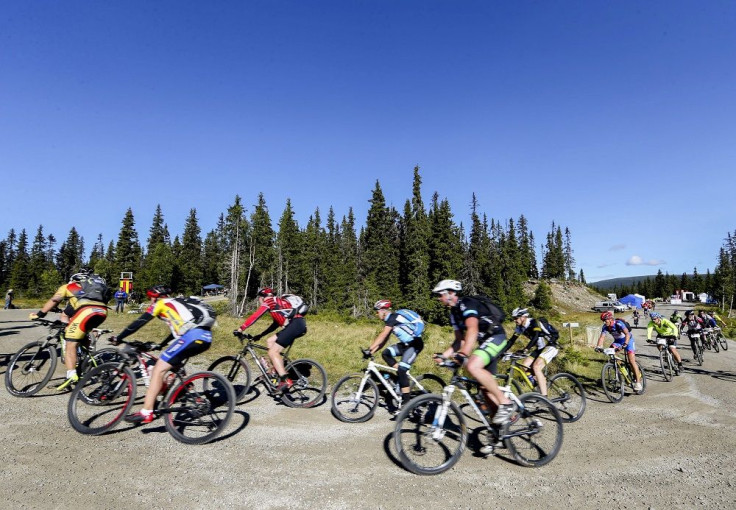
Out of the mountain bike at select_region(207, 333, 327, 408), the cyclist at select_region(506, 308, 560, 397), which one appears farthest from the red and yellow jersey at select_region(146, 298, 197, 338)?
the cyclist at select_region(506, 308, 560, 397)

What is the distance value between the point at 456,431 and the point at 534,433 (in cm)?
121

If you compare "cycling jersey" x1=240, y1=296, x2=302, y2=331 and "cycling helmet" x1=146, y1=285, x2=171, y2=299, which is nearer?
"cycling helmet" x1=146, y1=285, x2=171, y2=299

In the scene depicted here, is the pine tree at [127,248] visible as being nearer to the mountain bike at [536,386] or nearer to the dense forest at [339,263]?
the dense forest at [339,263]

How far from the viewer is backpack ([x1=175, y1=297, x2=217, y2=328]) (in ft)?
19.1

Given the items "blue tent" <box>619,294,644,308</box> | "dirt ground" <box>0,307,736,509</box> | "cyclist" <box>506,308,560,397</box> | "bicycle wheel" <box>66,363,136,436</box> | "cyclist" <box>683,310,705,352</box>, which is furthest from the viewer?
"blue tent" <box>619,294,644,308</box>

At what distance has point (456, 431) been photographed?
17.0 feet

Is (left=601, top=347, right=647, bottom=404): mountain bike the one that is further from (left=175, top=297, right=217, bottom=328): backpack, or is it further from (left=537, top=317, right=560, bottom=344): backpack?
(left=175, top=297, right=217, bottom=328): backpack

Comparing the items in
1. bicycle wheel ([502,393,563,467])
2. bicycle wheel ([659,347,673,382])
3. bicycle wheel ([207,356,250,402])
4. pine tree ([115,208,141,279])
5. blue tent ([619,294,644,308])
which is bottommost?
blue tent ([619,294,644,308])

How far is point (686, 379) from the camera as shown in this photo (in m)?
12.5

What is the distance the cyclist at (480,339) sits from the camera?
519cm

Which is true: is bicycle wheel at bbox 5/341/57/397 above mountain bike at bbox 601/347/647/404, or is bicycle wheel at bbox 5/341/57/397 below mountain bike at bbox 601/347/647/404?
above

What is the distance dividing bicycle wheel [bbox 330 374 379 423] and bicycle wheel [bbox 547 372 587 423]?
371 cm

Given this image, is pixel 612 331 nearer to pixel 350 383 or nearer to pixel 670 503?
pixel 670 503

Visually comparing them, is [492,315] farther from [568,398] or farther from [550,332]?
[568,398]
